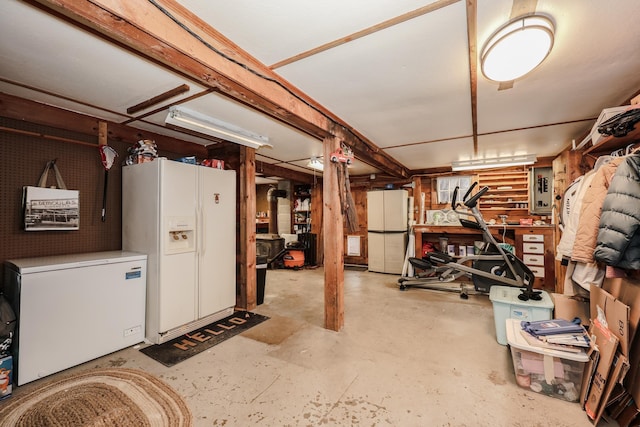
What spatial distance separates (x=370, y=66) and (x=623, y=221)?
1.80 m

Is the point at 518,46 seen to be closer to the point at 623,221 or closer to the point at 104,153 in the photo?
the point at 623,221

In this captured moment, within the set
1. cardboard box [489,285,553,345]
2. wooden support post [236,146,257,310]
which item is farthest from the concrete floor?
wooden support post [236,146,257,310]

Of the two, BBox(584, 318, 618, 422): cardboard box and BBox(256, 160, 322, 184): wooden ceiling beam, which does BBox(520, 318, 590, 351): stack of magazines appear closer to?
BBox(584, 318, 618, 422): cardboard box

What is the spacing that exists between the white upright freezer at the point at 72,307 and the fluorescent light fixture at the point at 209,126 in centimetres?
140

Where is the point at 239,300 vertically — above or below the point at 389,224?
below

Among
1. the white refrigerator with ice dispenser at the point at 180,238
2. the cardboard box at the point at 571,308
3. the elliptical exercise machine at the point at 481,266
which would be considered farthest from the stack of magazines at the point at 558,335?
the white refrigerator with ice dispenser at the point at 180,238

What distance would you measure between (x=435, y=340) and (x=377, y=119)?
93.3 inches

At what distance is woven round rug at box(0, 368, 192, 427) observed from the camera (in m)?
1.73

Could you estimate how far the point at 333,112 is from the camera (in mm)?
2689

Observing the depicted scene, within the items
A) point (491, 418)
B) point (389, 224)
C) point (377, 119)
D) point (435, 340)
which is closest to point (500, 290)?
point (435, 340)

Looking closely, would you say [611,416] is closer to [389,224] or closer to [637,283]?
[637,283]

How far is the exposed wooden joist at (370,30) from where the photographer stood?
1.33 metres

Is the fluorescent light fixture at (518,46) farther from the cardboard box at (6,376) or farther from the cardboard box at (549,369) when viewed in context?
the cardboard box at (6,376)

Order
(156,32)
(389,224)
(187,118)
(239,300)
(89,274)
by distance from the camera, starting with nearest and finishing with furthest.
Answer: (156,32) → (89,274) → (187,118) → (239,300) → (389,224)
